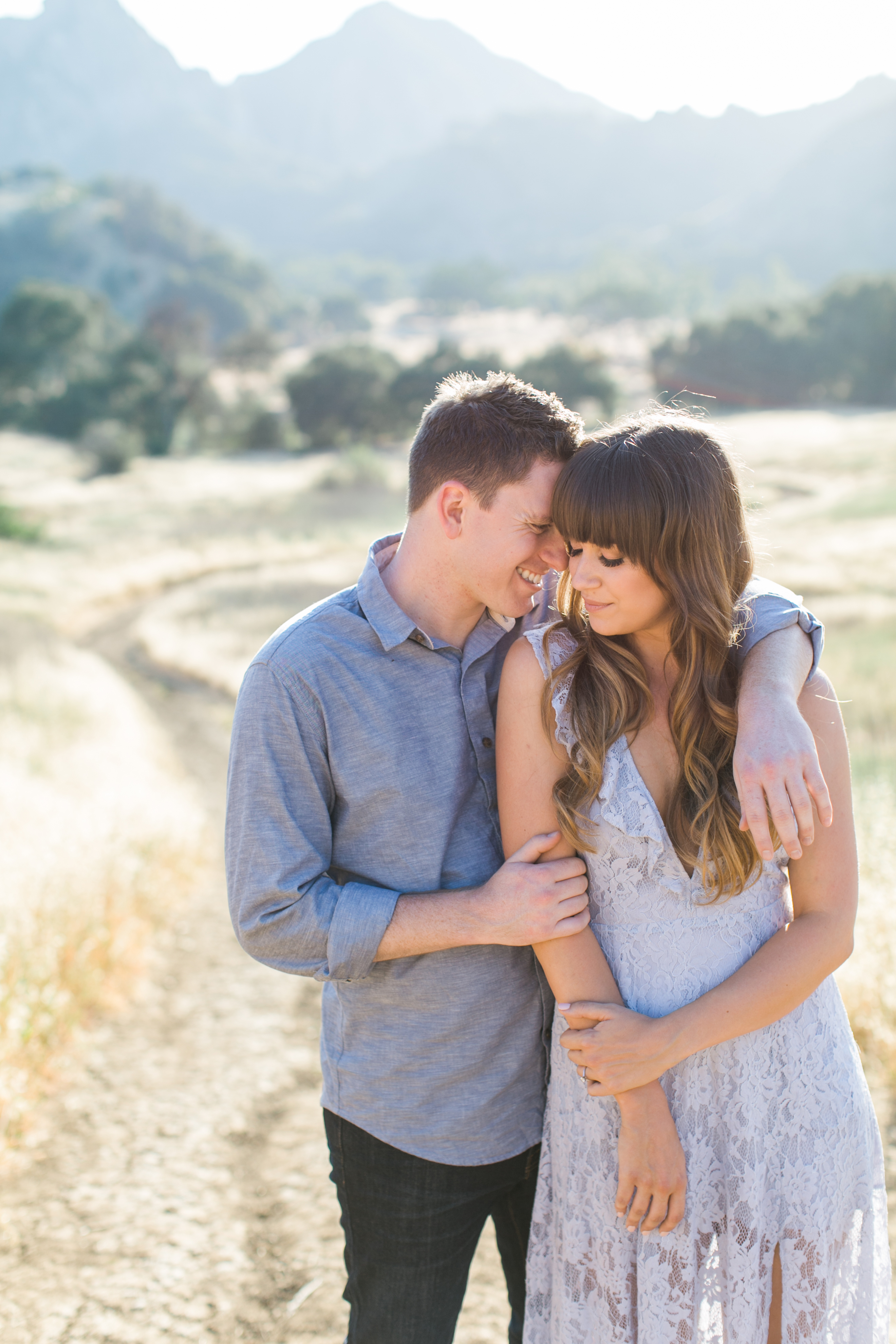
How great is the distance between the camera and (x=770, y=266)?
128 m

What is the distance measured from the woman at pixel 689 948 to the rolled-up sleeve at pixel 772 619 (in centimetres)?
9

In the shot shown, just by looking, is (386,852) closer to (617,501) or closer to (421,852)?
(421,852)

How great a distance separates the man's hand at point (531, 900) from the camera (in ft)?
6.66

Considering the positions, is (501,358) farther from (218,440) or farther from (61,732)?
(61,732)

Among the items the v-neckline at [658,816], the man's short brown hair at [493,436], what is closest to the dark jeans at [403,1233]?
the v-neckline at [658,816]

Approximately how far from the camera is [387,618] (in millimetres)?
2270

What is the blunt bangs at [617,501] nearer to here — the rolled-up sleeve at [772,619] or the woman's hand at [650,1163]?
the rolled-up sleeve at [772,619]

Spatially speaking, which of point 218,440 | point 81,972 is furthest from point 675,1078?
point 218,440

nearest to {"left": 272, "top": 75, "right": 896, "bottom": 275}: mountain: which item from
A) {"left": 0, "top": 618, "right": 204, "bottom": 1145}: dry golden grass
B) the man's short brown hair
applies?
{"left": 0, "top": 618, "right": 204, "bottom": 1145}: dry golden grass

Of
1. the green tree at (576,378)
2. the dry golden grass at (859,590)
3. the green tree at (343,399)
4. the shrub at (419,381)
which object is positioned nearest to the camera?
the dry golden grass at (859,590)

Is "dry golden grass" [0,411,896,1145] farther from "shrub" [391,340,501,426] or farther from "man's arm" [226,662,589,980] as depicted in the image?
"shrub" [391,340,501,426]

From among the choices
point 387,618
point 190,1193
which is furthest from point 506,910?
point 190,1193

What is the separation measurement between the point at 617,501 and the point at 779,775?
664mm

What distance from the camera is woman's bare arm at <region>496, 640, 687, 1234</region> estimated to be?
82.8 inches
